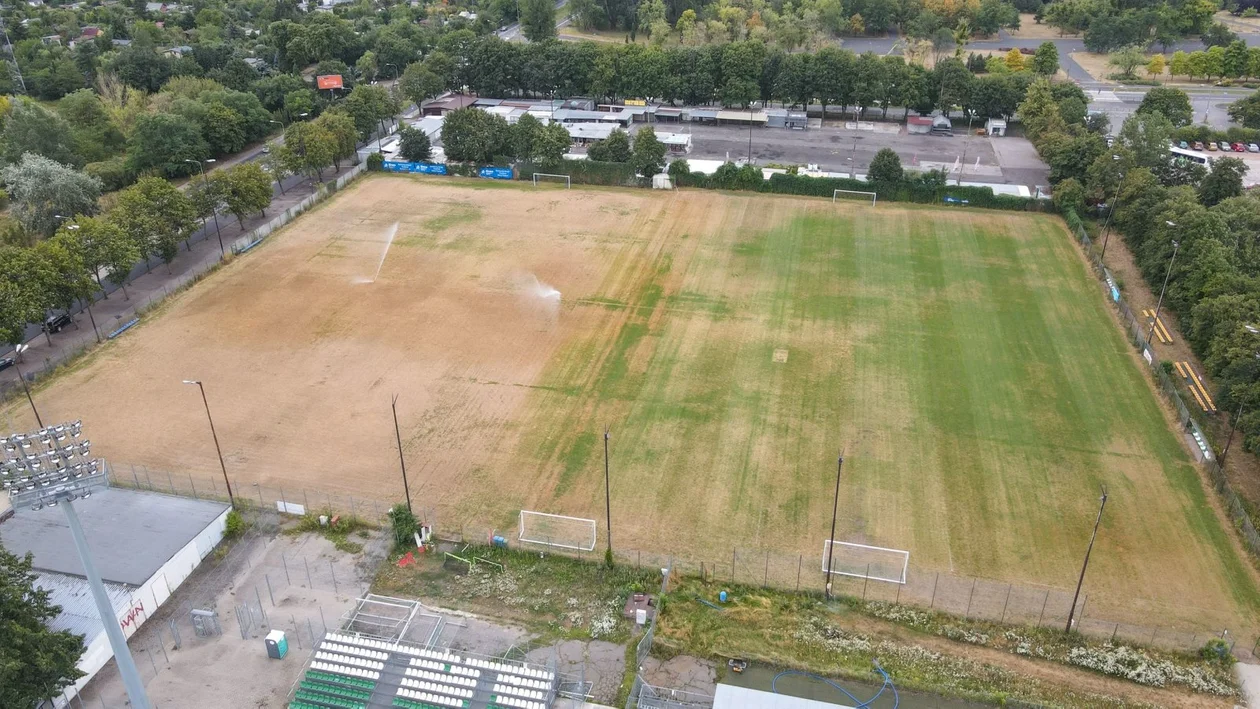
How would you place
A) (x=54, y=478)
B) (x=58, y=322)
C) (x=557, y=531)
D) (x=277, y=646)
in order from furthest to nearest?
A: (x=58, y=322), (x=557, y=531), (x=277, y=646), (x=54, y=478)

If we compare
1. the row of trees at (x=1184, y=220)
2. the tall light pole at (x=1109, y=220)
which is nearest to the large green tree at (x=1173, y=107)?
the row of trees at (x=1184, y=220)

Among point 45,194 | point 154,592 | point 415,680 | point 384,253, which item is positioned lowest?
point 415,680

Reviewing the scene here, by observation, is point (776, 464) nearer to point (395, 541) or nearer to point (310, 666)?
point (395, 541)

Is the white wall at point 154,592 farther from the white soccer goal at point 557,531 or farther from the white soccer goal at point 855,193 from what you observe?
the white soccer goal at point 855,193

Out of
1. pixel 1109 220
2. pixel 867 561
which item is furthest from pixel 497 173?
pixel 867 561

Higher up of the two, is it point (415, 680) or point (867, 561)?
point (415, 680)

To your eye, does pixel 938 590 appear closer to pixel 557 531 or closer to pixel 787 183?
pixel 557 531
